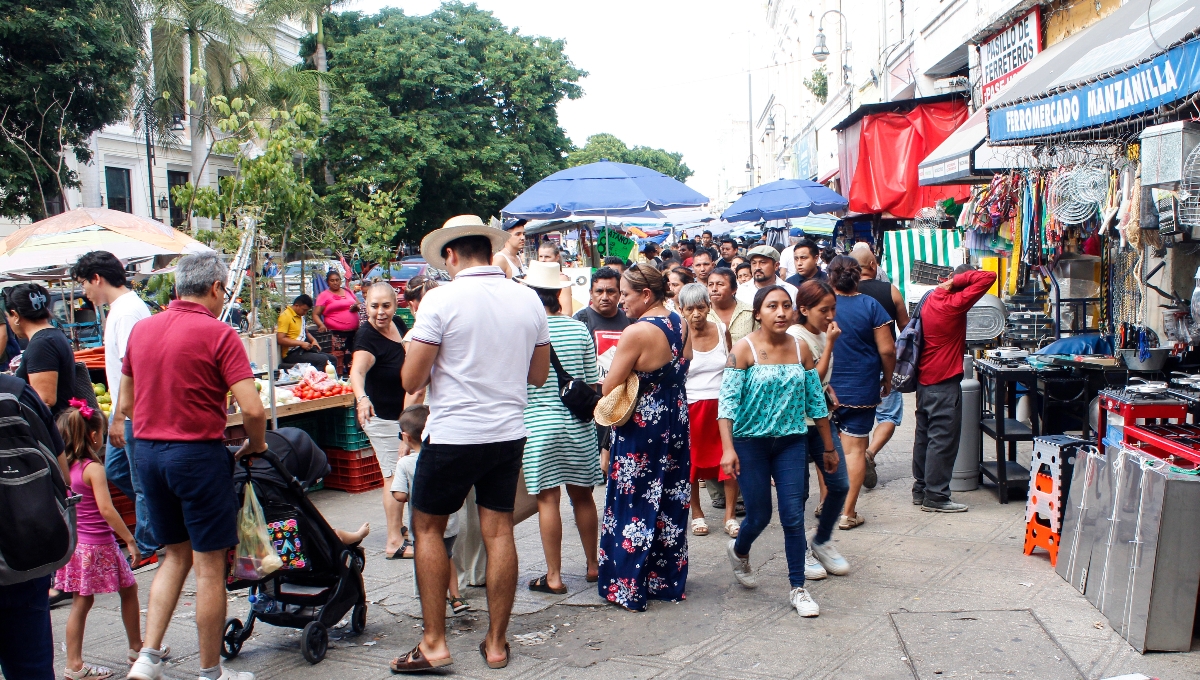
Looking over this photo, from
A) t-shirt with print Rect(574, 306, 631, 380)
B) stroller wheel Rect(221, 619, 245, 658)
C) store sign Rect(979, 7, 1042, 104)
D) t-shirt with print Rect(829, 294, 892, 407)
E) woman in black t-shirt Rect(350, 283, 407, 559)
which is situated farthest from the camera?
store sign Rect(979, 7, 1042, 104)

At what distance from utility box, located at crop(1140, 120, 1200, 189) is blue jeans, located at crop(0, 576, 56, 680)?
5602 millimetres

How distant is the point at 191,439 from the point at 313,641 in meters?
1.11

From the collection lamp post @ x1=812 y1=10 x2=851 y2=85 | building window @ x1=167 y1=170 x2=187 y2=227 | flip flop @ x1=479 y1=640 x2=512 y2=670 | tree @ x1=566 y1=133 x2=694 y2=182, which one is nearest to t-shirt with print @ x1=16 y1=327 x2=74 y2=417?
flip flop @ x1=479 y1=640 x2=512 y2=670

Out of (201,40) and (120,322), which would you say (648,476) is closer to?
(120,322)

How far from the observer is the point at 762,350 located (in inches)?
197

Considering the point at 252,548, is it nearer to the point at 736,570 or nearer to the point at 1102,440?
the point at 736,570

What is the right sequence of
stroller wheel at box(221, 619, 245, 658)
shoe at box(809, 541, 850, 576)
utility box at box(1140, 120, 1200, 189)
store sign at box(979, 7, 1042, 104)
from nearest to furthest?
stroller wheel at box(221, 619, 245, 658)
utility box at box(1140, 120, 1200, 189)
shoe at box(809, 541, 850, 576)
store sign at box(979, 7, 1042, 104)

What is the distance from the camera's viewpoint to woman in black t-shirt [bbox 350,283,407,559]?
5.74m

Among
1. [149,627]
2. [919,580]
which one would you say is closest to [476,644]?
[149,627]

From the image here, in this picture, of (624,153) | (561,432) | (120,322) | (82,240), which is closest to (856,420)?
(561,432)

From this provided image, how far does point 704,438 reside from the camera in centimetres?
644

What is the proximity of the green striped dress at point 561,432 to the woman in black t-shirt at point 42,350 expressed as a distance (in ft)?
8.71

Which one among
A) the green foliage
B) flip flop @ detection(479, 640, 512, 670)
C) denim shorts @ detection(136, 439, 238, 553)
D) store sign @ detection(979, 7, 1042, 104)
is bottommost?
flip flop @ detection(479, 640, 512, 670)

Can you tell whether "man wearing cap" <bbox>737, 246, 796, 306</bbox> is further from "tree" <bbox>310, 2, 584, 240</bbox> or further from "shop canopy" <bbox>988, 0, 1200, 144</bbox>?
"tree" <bbox>310, 2, 584, 240</bbox>
